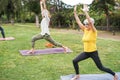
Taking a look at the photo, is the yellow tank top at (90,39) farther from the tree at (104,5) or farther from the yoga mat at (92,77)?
the tree at (104,5)

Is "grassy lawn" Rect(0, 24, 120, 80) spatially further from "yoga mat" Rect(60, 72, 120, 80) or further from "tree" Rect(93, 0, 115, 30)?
"tree" Rect(93, 0, 115, 30)

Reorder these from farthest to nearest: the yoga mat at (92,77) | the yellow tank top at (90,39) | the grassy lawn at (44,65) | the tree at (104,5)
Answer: the tree at (104,5), the grassy lawn at (44,65), the yoga mat at (92,77), the yellow tank top at (90,39)

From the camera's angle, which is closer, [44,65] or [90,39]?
[90,39]

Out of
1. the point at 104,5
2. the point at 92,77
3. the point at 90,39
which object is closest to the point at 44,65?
the point at 92,77

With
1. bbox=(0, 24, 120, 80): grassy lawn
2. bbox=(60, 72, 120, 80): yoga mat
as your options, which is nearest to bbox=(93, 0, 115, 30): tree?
bbox=(0, 24, 120, 80): grassy lawn

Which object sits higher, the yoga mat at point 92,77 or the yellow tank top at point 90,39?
the yellow tank top at point 90,39

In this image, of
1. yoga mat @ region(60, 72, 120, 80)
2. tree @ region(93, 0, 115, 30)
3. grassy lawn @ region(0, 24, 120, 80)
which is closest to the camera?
yoga mat @ region(60, 72, 120, 80)

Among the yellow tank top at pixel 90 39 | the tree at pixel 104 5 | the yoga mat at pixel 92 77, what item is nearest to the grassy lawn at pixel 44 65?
the yoga mat at pixel 92 77

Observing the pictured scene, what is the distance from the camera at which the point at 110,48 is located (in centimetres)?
1271

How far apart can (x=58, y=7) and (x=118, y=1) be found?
736cm

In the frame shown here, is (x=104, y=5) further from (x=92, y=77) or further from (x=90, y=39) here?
(x=90, y=39)

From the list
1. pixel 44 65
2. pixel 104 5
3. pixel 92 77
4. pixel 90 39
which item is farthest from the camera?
pixel 104 5

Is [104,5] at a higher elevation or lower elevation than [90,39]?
higher

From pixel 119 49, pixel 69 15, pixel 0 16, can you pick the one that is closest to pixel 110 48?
pixel 119 49
